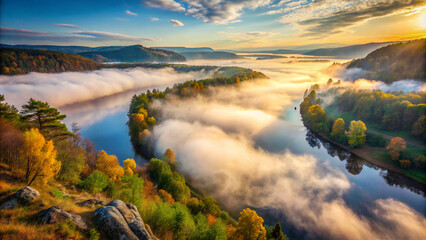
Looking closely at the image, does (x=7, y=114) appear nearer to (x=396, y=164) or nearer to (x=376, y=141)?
(x=396, y=164)

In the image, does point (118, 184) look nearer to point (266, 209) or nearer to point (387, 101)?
point (266, 209)

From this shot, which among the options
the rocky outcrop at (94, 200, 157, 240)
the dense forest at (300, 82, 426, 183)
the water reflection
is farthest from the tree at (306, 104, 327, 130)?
the rocky outcrop at (94, 200, 157, 240)

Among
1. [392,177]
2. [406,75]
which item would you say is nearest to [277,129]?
[392,177]

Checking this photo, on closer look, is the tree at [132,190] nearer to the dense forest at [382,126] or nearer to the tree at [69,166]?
the tree at [69,166]

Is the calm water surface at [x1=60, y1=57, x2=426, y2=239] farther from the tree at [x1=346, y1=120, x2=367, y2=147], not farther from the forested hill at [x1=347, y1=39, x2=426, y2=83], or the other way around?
the forested hill at [x1=347, y1=39, x2=426, y2=83]

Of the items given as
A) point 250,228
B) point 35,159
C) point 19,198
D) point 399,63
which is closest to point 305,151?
point 250,228
